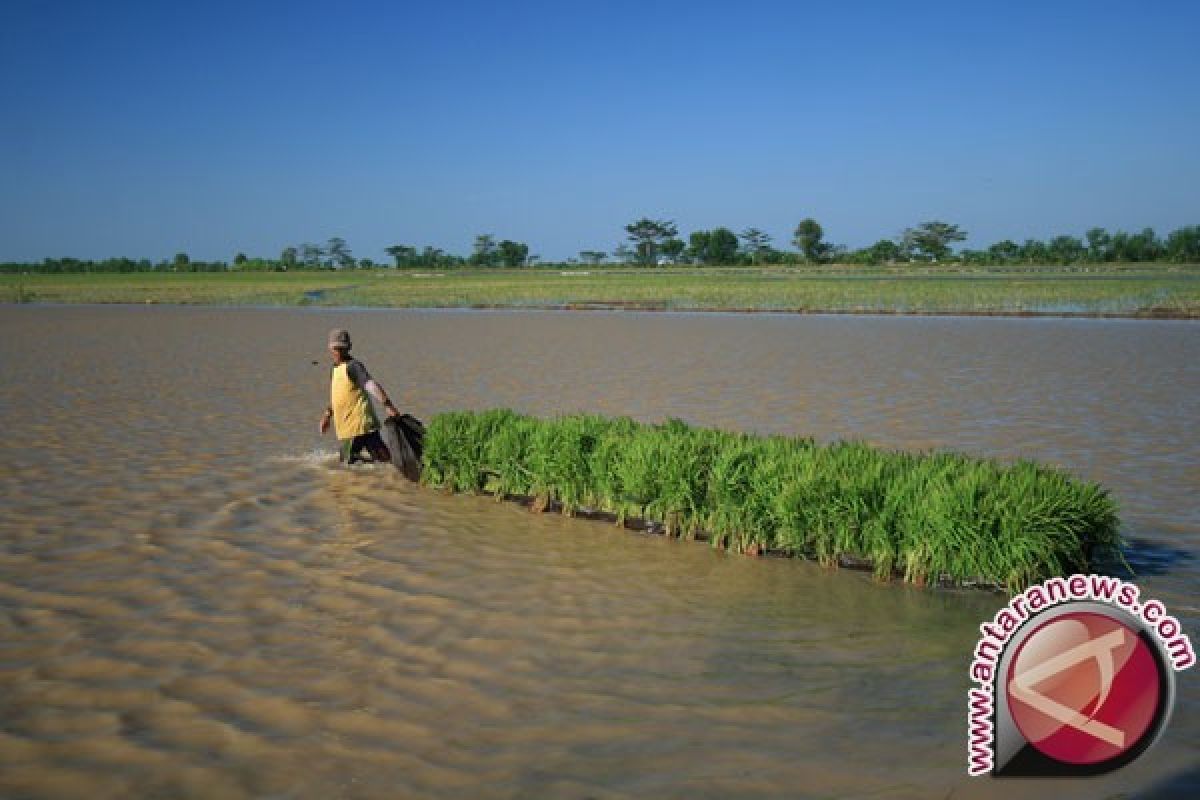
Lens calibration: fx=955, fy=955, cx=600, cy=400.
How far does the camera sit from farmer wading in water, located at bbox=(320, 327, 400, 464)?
9.57 meters

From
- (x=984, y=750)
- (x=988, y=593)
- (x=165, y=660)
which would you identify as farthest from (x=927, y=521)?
(x=165, y=660)

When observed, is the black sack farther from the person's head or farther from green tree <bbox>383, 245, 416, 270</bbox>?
green tree <bbox>383, 245, 416, 270</bbox>

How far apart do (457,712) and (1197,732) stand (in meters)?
3.35

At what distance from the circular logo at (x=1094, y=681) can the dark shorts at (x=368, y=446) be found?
27.0 ft

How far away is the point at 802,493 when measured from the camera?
22.4 ft

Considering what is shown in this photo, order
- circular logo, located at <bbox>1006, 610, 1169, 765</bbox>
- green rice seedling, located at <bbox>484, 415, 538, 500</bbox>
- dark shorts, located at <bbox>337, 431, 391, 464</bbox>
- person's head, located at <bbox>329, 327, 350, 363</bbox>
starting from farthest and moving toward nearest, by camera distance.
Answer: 1. dark shorts, located at <bbox>337, 431, 391, 464</bbox>
2. person's head, located at <bbox>329, 327, 350, 363</bbox>
3. green rice seedling, located at <bbox>484, 415, 538, 500</bbox>
4. circular logo, located at <bbox>1006, 610, 1169, 765</bbox>

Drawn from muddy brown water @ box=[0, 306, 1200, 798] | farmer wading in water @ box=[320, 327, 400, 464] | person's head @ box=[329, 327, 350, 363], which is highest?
person's head @ box=[329, 327, 350, 363]

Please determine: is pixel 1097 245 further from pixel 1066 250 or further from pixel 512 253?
pixel 512 253

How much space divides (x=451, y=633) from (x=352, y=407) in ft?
15.1

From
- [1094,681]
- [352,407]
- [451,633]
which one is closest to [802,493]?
[451,633]

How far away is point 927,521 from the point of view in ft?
20.8

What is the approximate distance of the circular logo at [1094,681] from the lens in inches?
90.0

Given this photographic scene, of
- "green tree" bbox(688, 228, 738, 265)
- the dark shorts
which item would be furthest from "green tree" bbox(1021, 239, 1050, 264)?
the dark shorts

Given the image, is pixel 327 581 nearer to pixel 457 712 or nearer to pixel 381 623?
pixel 381 623
